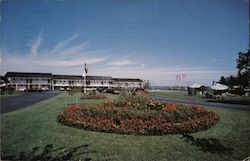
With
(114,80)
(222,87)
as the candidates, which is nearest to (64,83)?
(114,80)

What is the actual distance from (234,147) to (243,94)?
30.8 metres

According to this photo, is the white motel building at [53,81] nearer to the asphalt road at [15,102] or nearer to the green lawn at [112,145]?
the asphalt road at [15,102]

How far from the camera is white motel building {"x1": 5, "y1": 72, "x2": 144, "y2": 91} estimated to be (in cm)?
5859

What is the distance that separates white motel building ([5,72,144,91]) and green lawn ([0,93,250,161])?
4594cm

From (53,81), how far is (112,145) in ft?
213

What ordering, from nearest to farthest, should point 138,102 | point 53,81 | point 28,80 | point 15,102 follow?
point 138,102 → point 15,102 → point 28,80 → point 53,81

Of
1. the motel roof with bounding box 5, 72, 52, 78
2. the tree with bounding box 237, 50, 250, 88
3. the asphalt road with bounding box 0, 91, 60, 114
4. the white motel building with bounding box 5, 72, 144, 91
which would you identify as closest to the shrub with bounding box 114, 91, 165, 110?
the asphalt road with bounding box 0, 91, 60, 114

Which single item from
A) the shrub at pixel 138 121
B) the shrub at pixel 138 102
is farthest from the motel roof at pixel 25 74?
the shrub at pixel 138 121

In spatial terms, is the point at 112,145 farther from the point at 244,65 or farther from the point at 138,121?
the point at 244,65

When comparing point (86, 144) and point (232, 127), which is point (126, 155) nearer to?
point (86, 144)

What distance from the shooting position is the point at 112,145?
6461 millimetres

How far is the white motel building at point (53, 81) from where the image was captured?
5859 centimetres

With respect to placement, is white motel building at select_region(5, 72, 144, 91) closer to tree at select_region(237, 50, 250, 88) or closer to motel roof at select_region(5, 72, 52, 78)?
motel roof at select_region(5, 72, 52, 78)

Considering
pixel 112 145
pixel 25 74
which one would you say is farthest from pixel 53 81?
pixel 112 145
